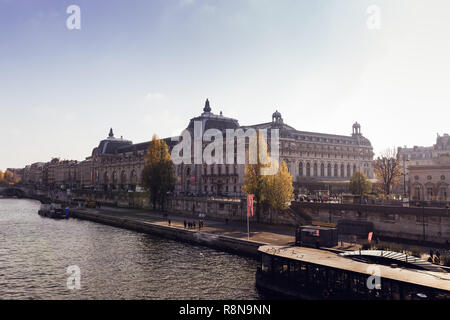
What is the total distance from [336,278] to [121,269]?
23511 millimetres

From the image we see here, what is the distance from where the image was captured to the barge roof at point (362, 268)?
21741 millimetres

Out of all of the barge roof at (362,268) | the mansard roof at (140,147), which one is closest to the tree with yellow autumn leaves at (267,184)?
the barge roof at (362,268)

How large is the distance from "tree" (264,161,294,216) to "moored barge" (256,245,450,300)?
25.5 metres

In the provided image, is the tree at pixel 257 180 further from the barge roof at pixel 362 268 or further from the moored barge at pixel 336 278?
the barge roof at pixel 362 268

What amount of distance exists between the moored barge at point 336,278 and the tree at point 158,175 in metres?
A: 57.2

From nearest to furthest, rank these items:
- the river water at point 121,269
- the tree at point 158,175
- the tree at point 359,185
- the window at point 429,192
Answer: the river water at point 121,269, the window at point 429,192, the tree at point 359,185, the tree at point 158,175

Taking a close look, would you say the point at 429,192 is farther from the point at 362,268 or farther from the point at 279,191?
the point at 362,268

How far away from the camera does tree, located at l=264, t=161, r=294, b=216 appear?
58312 mm

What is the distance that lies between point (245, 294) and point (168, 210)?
60762 millimetres

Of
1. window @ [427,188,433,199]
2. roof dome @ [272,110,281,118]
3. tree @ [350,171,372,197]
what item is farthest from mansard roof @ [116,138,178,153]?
window @ [427,188,433,199]

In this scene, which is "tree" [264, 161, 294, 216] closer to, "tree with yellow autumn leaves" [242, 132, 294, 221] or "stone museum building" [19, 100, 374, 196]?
"tree with yellow autumn leaves" [242, 132, 294, 221]

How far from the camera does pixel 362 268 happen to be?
25141mm
